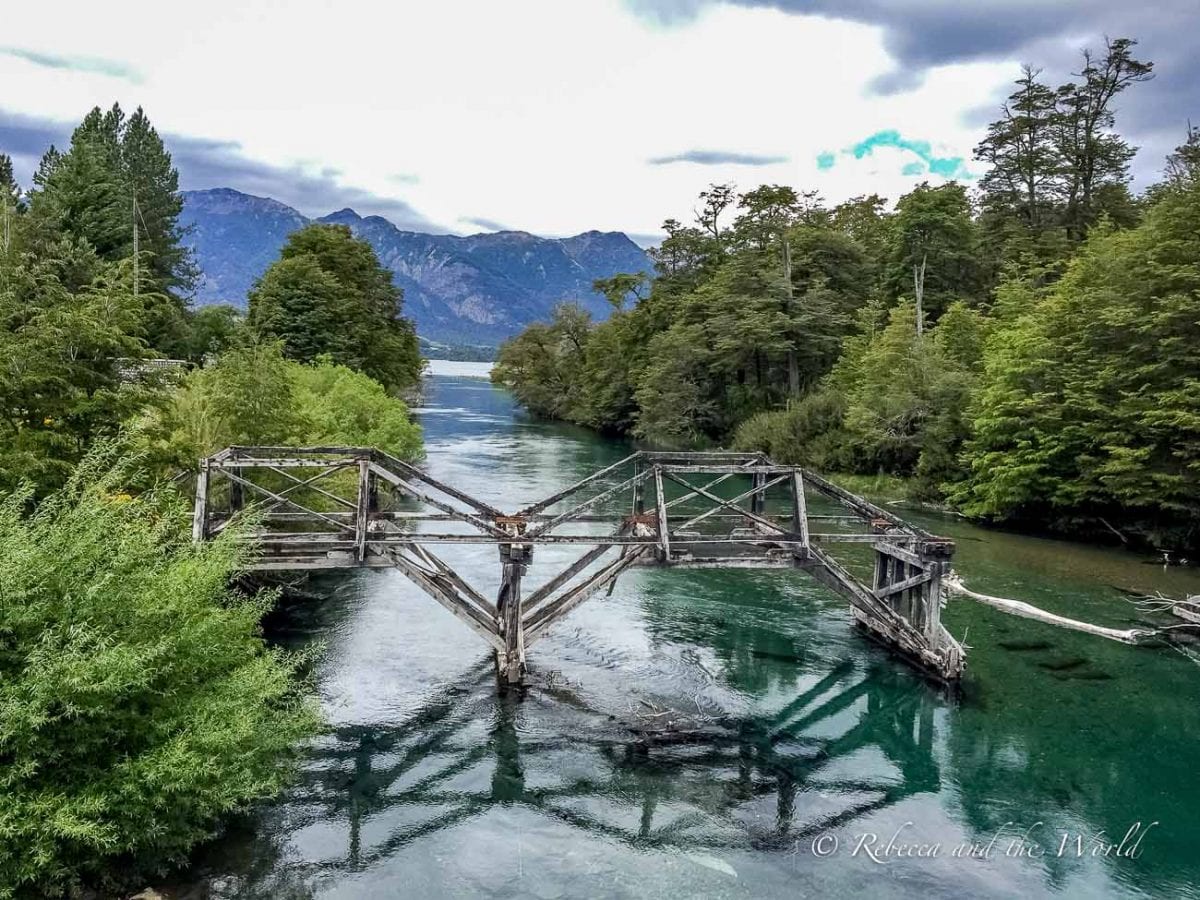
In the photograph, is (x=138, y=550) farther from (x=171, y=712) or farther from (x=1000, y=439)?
(x=1000, y=439)

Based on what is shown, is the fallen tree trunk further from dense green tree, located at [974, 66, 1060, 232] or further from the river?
dense green tree, located at [974, 66, 1060, 232]

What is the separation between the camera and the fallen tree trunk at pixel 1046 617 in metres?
21.4

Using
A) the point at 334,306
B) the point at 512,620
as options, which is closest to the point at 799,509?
the point at 512,620

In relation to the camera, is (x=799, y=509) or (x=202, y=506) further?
(x=799, y=509)

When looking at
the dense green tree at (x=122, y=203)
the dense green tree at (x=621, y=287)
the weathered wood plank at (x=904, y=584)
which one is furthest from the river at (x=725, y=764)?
the dense green tree at (x=621, y=287)

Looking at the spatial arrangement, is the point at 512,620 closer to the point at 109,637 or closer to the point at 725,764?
the point at 725,764

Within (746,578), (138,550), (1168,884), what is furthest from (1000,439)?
(138,550)

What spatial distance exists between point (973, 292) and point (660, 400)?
23.3 metres

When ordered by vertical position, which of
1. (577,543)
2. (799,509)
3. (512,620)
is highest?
(799,509)

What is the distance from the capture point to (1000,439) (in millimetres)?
34656

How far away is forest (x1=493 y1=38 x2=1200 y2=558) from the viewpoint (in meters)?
30.0

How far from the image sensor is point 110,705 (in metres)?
9.27

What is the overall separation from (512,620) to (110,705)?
29.8 ft

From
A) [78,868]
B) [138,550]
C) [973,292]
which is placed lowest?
[78,868]
